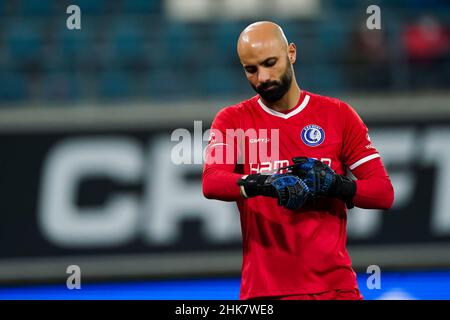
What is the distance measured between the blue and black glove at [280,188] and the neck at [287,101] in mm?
427

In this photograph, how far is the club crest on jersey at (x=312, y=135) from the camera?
12.2 feet

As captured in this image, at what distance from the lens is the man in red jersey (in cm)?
356

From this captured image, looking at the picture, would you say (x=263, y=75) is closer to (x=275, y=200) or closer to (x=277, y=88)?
(x=277, y=88)

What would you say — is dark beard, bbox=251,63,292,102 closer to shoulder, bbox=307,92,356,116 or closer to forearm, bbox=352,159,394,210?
shoulder, bbox=307,92,356,116

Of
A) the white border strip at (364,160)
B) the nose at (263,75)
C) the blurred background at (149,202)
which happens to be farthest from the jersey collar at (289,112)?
the blurred background at (149,202)

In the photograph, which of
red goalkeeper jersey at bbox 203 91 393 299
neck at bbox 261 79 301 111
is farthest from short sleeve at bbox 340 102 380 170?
neck at bbox 261 79 301 111

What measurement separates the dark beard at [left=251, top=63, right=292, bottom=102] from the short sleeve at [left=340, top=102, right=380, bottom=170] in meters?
0.30

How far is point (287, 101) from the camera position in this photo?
3748mm

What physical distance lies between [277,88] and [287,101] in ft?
0.43

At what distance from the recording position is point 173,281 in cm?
775

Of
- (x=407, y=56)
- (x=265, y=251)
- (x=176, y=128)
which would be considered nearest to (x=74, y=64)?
(x=176, y=128)

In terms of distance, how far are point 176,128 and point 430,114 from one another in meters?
2.37

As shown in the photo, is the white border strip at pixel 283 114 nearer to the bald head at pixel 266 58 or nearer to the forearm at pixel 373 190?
the bald head at pixel 266 58
